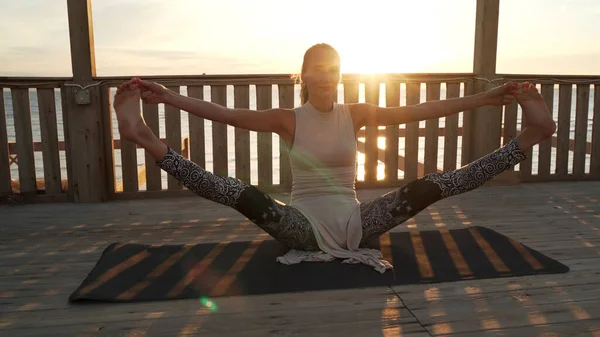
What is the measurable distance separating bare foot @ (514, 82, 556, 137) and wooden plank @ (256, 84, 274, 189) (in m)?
2.28

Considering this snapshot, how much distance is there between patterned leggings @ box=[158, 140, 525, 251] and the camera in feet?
7.18

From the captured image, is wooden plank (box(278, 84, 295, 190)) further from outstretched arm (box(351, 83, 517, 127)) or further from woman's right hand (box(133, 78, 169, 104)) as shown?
woman's right hand (box(133, 78, 169, 104))

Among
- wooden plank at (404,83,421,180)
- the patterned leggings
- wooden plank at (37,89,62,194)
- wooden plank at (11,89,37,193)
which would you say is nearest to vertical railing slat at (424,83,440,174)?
wooden plank at (404,83,421,180)

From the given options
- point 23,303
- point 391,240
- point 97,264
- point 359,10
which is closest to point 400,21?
point 359,10

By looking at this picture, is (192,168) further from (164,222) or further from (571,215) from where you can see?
(571,215)

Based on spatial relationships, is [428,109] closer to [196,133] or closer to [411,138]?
[411,138]

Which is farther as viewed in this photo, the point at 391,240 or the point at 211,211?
the point at 211,211

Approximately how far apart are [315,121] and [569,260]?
1461mm

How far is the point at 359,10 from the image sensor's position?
6160 mm

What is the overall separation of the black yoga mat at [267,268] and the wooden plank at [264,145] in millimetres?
1601

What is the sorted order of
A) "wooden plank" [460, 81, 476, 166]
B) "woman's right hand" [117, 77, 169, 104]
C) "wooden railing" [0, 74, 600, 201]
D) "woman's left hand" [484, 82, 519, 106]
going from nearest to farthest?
1. "woman's right hand" [117, 77, 169, 104]
2. "woman's left hand" [484, 82, 519, 106]
3. "wooden railing" [0, 74, 600, 201]
4. "wooden plank" [460, 81, 476, 166]

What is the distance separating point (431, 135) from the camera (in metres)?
4.70

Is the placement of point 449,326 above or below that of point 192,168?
below

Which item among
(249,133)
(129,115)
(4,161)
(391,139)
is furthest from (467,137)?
(4,161)
